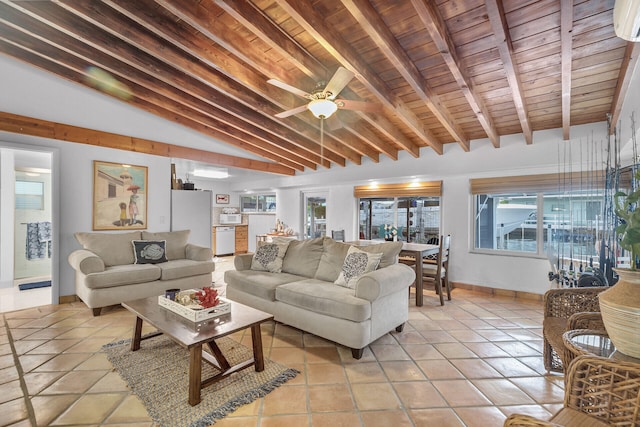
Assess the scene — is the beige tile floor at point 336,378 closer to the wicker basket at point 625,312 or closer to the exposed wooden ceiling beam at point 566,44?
the wicker basket at point 625,312

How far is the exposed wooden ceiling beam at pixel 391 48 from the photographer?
2018mm

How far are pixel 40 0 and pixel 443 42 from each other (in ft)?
11.4

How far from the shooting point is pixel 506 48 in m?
2.25

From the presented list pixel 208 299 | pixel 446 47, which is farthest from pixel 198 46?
pixel 208 299

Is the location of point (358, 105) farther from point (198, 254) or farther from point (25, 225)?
point (25, 225)

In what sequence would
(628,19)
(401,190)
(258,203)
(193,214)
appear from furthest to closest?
(258,203)
(401,190)
(193,214)
(628,19)

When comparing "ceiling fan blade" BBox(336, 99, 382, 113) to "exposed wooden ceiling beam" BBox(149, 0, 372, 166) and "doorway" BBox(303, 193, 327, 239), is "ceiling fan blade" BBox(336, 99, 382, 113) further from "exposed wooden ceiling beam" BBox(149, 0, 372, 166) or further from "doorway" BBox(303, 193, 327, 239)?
"doorway" BBox(303, 193, 327, 239)

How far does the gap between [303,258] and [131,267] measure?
2.30 metres

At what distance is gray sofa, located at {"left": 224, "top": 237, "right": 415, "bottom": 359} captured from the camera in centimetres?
251

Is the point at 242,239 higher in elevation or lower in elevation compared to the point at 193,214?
lower

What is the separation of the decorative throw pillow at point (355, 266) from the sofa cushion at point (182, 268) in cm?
230

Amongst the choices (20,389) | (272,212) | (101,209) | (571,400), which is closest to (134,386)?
(20,389)

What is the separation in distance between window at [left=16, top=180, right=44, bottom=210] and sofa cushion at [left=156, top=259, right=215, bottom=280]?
2.99 metres

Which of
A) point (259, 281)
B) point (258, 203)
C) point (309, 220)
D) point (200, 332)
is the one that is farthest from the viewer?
point (258, 203)
